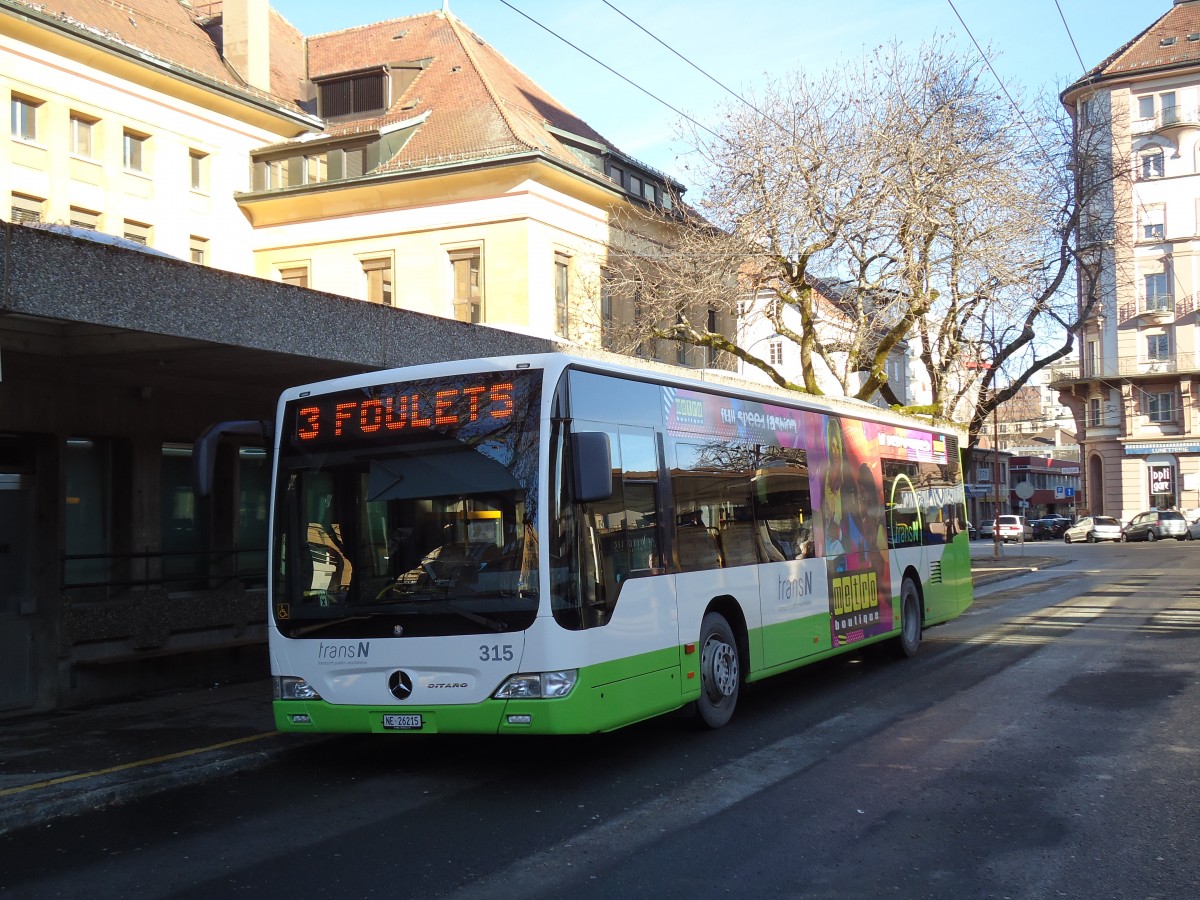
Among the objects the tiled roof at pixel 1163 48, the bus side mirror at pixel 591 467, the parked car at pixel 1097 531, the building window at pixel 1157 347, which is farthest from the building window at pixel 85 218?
the building window at pixel 1157 347

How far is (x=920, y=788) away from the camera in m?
7.53

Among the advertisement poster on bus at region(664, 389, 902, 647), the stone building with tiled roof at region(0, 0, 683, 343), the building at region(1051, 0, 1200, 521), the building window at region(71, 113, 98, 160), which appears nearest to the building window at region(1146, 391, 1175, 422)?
the building at region(1051, 0, 1200, 521)

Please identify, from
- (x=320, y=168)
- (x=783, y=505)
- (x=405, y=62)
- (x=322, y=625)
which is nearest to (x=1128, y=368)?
(x=405, y=62)

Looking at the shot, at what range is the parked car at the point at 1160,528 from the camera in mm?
62688

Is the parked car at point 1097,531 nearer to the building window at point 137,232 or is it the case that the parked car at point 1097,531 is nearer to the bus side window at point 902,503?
the building window at point 137,232

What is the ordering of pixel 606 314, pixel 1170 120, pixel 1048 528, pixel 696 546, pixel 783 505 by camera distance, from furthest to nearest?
pixel 1048 528
pixel 1170 120
pixel 606 314
pixel 783 505
pixel 696 546

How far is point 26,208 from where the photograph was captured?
31.2 metres

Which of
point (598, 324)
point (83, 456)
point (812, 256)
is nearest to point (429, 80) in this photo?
point (598, 324)

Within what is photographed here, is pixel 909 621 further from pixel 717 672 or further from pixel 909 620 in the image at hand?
pixel 717 672

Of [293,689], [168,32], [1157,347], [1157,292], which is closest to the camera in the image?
[293,689]

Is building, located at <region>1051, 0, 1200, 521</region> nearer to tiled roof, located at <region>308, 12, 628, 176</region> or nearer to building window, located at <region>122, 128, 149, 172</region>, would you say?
tiled roof, located at <region>308, 12, 628, 176</region>

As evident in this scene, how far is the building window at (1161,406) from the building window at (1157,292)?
4997 millimetres

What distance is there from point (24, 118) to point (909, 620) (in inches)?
1069

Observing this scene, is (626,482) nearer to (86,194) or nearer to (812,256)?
(812,256)
